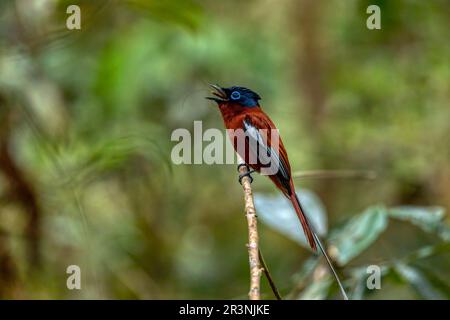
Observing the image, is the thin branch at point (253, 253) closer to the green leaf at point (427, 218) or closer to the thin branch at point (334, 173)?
the thin branch at point (334, 173)

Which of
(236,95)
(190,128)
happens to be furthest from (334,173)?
(190,128)

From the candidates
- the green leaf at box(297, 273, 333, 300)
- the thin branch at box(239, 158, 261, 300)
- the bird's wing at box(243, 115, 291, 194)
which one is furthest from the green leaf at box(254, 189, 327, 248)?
the thin branch at box(239, 158, 261, 300)

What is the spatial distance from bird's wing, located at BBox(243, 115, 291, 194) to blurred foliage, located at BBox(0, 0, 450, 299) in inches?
14.1

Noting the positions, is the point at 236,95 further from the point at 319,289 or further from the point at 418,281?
the point at 418,281

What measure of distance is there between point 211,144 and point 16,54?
3.27 feet

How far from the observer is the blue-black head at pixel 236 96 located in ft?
7.23

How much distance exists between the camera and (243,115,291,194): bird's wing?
2.20 meters

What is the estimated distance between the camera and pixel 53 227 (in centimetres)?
349

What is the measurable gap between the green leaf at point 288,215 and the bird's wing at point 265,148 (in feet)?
1.04

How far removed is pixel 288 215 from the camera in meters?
2.60

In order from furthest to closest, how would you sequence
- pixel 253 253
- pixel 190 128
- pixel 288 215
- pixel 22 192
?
pixel 190 128 < pixel 22 192 < pixel 288 215 < pixel 253 253

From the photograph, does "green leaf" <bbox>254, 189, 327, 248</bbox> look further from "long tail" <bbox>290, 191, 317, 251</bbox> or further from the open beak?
the open beak

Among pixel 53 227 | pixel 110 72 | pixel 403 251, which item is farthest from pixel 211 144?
pixel 403 251

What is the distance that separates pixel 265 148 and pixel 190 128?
1790 millimetres
